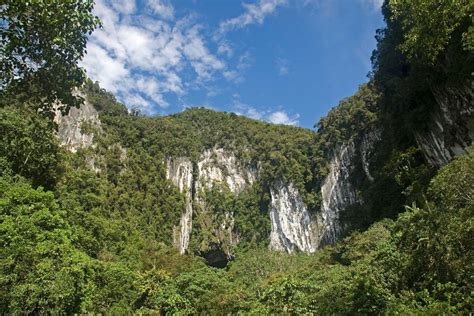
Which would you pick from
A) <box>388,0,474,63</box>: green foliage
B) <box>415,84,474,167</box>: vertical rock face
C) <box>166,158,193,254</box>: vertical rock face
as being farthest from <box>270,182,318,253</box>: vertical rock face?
<box>388,0,474,63</box>: green foliage

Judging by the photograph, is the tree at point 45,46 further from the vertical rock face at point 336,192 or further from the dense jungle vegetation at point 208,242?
the vertical rock face at point 336,192

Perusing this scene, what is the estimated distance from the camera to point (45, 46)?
16.1 ft

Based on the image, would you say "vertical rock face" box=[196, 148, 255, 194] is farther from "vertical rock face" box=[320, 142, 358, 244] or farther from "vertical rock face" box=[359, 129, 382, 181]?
"vertical rock face" box=[359, 129, 382, 181]

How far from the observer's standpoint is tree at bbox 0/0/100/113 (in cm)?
455

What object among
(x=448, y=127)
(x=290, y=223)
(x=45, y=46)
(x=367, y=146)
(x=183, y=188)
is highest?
(x=183, y=188)

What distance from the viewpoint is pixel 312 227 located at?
200 feet

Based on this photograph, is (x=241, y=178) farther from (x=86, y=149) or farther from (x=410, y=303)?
(x=410, y=303)

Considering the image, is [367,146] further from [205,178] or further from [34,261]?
[205,178]

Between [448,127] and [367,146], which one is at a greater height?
[367,146]

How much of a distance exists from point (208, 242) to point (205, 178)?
15.5 metres

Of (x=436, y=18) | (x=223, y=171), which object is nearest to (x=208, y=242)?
(x=223, y=171)

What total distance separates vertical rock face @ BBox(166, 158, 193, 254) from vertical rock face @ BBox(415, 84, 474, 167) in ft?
156

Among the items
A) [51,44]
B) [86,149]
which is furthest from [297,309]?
[86,149]

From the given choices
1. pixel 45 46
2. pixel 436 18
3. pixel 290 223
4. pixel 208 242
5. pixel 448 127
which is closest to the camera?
pixel 45 46
